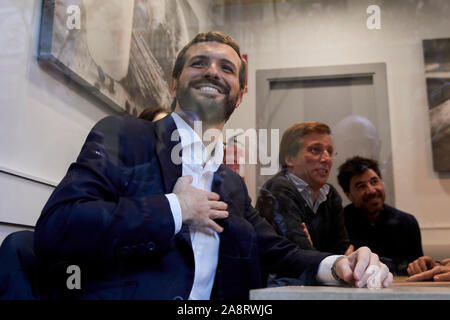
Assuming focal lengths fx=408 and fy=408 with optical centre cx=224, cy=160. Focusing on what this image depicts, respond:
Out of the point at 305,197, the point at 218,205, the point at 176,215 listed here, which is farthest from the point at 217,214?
the point at 305,197

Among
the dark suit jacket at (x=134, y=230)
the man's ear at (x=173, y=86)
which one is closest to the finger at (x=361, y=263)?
the dark suit jacket at (x=134, y=230)

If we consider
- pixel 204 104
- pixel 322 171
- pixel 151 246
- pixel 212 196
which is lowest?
pixel 151 246

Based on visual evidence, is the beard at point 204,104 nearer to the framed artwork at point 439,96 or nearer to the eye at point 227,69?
the eye at point 227,69

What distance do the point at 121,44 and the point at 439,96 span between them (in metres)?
1.05

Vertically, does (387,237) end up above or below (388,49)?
below

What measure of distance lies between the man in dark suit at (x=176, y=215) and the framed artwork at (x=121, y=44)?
0.50ft

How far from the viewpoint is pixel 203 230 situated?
34.4 inches

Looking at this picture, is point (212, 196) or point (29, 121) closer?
point (212, 196)

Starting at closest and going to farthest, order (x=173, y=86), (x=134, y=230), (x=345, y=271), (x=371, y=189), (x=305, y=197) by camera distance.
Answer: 1. (x=134, y=230)
2. (x=345, y=271)
3. (x=173, y=86)
4. (x=305, y=197)
5. (x=371, y=189)

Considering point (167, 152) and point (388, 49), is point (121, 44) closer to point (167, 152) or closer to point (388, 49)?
point (167, 152)

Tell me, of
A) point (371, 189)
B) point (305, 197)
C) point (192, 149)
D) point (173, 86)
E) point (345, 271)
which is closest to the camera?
point (345, 271)

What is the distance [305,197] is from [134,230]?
2.01 feet

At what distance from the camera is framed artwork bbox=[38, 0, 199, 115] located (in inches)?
44.5

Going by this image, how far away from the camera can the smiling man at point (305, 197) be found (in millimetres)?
1161
